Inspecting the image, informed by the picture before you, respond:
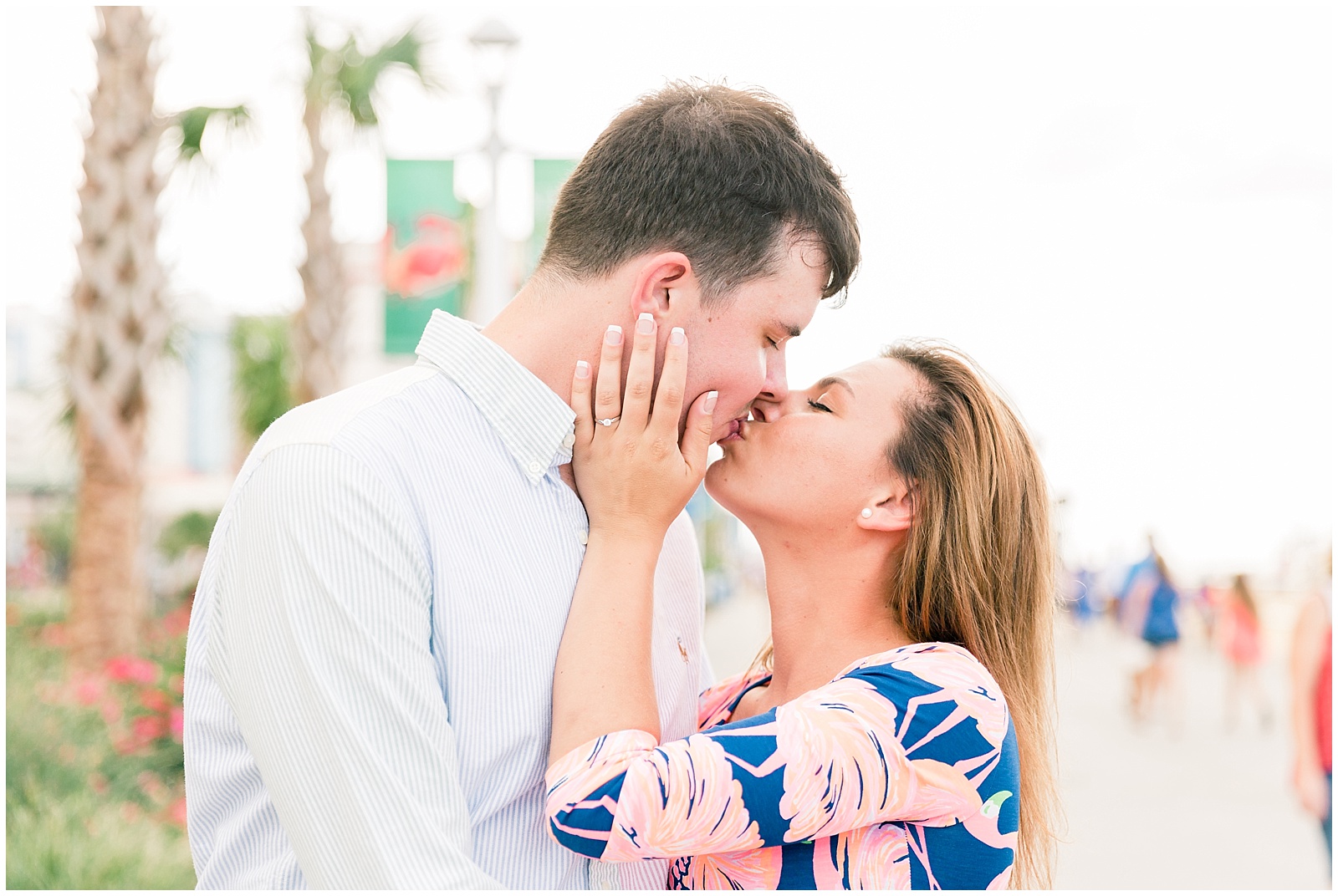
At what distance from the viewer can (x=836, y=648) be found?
7.93ft

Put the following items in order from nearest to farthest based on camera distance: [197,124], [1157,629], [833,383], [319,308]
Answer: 1. [833,383]
2. [197,124]
3. [319,308]
4. [1157,629]

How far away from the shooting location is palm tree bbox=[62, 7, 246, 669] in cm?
730

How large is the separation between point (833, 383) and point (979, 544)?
49cm

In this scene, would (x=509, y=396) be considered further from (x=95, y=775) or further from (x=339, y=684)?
(x=95, y=775)

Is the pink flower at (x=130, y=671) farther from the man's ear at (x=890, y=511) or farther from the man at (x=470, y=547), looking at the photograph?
the man's ear at (x=890, y=511)

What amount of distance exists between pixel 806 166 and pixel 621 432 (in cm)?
65

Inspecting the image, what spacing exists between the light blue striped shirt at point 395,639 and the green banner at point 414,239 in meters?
5.84

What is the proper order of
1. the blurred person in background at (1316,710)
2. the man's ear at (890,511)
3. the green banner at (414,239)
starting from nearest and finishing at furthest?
1. the man's ear at (890,511)
2. the blurred person in background at (1316,710)
3. the green banner at (414,239)

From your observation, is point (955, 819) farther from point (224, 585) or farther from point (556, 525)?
point (224, 585)

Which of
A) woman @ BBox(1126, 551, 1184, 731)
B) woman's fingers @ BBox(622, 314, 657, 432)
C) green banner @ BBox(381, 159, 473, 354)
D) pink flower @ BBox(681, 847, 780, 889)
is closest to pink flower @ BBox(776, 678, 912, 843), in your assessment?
pink flower @ BBox(681, 847, 780, 889)

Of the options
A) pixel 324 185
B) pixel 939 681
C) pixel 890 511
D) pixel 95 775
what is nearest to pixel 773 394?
pixel 890 511

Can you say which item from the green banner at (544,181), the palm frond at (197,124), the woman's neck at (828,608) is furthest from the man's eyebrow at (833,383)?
the palm frond at (197,124)

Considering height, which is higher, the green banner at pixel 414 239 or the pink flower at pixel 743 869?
the green banner at pixel 414 239

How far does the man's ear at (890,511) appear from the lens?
93.5 inches
